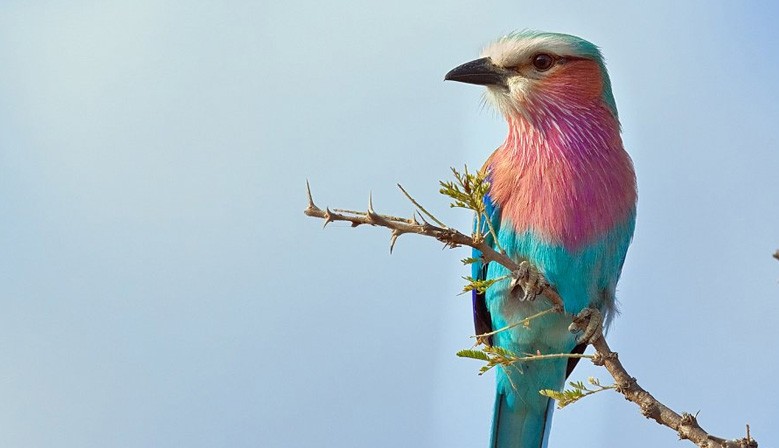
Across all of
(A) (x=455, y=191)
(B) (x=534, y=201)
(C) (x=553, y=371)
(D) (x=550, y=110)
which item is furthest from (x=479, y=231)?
(C) (x=553, y=371)

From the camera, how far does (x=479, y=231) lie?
3637 millimetres

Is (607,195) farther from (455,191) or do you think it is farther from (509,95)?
(455,191)

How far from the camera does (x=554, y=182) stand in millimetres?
5148

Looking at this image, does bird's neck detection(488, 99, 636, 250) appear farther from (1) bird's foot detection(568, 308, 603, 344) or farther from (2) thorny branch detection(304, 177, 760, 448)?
(2) thorny branch detection(304, 177, 760, 448)

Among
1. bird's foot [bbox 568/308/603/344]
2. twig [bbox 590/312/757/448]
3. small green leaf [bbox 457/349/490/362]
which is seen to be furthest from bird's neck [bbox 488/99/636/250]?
small green leaf [bbox 457/349/490/362]

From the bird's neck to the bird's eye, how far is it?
0.23 meters

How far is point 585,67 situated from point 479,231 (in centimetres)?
208

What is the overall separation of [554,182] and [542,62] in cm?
70

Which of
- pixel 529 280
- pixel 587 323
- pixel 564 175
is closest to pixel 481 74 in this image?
pixel 564 175

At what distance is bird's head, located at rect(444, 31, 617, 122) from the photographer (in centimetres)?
534

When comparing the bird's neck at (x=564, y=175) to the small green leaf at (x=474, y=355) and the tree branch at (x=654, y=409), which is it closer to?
the tree branch at (x=654, y=409)

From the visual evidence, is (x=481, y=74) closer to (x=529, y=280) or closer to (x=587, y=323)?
(x=529, y=280)

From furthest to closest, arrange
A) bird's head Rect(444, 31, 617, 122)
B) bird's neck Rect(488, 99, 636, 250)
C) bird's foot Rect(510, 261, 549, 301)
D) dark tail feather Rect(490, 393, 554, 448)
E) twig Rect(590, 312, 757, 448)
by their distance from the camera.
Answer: dark tail feather Rect(490, 393, 554, 448), bird's head Rect(444, 31, 617, 122), bird's neck Rect(488, 99, 636, 250), bird's foot Rect(510, 261, 549, 301), twig Rect(590, 312, 757, 448)

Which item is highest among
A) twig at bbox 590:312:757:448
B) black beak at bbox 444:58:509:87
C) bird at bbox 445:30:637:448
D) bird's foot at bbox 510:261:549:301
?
black beak at bbox 444:58:509:87
